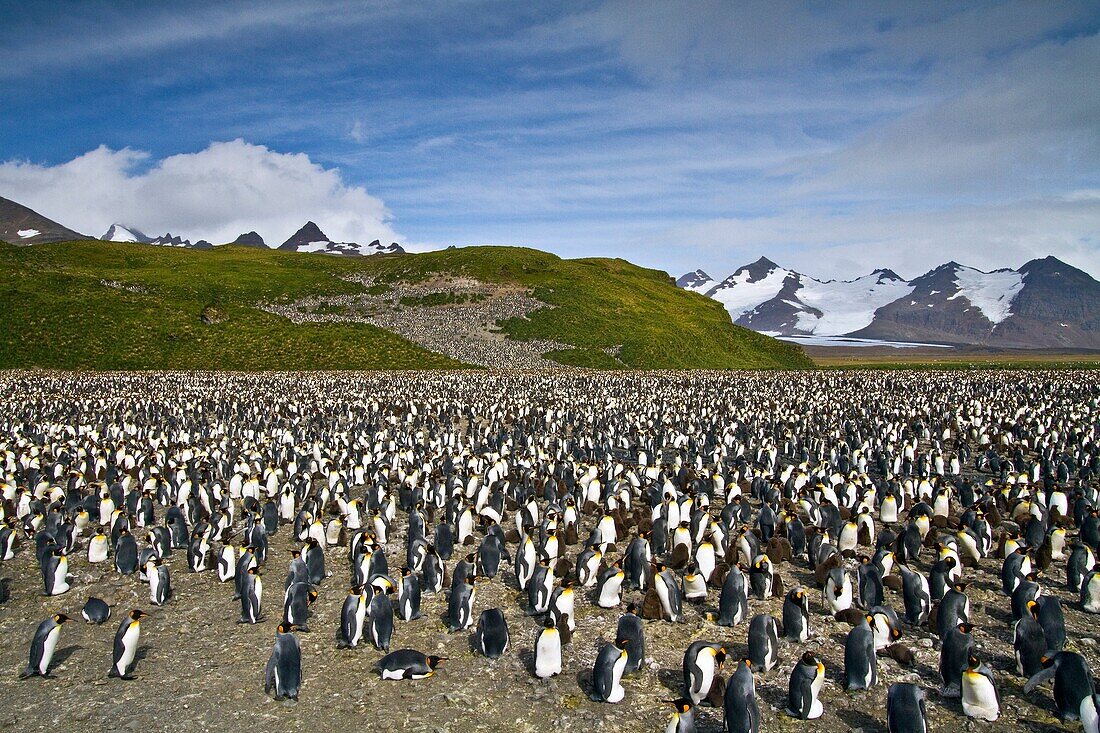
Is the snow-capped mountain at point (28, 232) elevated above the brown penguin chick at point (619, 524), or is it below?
above

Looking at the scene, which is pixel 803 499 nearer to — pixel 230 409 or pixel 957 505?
pixel 957 505

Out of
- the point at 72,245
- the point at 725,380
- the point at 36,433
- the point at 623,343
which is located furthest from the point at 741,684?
the point at 72,245

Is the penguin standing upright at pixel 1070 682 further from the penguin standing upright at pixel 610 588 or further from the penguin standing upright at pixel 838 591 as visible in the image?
the penguin standing upright at pixel 610 588

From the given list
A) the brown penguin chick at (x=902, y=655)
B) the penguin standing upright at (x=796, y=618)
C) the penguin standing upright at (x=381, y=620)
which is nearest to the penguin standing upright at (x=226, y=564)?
the penguin standing upright at (x=381, y=620)

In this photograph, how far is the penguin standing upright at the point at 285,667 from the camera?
22.5 feet

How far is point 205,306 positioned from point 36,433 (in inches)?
1635

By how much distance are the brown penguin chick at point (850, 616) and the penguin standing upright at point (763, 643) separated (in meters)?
1.46

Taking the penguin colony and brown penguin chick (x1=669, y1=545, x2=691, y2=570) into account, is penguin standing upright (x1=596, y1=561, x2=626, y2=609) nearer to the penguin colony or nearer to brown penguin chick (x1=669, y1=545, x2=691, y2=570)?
the penguin colony

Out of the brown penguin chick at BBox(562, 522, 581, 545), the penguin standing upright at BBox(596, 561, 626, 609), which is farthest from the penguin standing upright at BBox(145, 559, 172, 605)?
the brown penguin chick at BBox(562, 522, 581, 545)

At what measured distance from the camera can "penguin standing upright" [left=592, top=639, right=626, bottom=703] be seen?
6711 mm

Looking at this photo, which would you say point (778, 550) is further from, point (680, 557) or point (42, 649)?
point (42, 649)

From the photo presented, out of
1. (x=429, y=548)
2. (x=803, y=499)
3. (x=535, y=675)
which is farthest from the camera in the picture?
(x=803, y=499)

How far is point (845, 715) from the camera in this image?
6.51 m

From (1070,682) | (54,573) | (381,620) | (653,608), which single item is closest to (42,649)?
(54,573)
